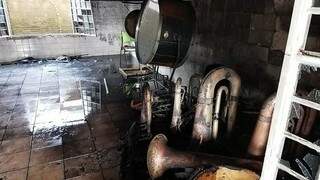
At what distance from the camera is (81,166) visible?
3.36m

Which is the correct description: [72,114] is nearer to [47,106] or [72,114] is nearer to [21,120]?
[47,106]

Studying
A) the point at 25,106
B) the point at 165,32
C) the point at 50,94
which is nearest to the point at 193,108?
the point at 165,32

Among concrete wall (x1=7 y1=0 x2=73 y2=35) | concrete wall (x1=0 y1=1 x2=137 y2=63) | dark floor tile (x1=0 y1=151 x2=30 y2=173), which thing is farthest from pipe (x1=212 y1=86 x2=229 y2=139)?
concrete wall (x1=7 y1=0 x2=73 y2=35)

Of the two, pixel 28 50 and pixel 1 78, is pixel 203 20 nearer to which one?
pixel 1 78

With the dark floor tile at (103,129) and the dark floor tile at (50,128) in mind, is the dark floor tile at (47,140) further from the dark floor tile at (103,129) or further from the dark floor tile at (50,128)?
the dark floor tile at (103,129)

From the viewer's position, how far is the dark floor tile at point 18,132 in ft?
13.4

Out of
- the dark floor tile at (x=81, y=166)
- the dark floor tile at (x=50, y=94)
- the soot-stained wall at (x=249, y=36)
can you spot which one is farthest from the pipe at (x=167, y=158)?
the dark floor tile at (x=50, y=94)

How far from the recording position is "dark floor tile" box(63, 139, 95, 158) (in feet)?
11.9

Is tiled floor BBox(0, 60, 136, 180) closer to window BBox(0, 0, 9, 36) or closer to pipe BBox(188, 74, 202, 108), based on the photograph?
pipe BBox(188, 74, 202, 108)

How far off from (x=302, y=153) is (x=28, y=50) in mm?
9725

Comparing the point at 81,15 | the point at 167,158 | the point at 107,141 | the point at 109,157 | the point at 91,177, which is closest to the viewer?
the point at 167,158

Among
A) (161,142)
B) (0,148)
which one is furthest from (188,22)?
(0,148)

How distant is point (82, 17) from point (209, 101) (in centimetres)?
864

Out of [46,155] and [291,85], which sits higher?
[291,85]
